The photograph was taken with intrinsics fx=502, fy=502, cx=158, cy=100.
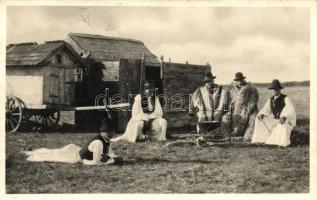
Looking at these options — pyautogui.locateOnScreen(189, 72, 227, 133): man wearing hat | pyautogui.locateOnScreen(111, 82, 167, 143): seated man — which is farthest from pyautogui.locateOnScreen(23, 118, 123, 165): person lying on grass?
pyautogui.locateOnScreen(189, 72, 227, 133): man wearing hat

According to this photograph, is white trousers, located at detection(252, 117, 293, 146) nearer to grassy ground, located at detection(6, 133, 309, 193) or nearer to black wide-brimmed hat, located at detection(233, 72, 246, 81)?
grassy ground, located at detection(6, 133, 309, 193)

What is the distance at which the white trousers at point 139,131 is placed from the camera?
8.67m

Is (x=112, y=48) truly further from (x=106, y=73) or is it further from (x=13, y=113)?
(x=13, y=113)

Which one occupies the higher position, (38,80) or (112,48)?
(112,48)

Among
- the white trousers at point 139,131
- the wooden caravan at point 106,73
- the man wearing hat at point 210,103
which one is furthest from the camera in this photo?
the wooden caravan at point 106,73

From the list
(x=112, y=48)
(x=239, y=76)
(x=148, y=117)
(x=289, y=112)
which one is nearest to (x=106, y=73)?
(x=112, y=48)

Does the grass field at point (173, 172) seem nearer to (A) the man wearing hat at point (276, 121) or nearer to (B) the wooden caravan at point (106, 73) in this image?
(A) the man wearing hat at point (276, 121)

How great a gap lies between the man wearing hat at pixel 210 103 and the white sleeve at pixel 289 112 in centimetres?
116

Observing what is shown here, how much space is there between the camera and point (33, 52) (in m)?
8.66

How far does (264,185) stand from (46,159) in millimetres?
3046

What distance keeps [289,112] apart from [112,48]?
12.7 ft

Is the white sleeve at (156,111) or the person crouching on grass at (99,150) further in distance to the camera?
the white sleeve at (156,111)

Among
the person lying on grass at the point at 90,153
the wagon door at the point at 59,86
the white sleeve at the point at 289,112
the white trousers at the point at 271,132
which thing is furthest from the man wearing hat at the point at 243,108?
the wagon door at the point at 59,86

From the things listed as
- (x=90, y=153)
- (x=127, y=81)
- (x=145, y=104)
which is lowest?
(x=90, y=153)
